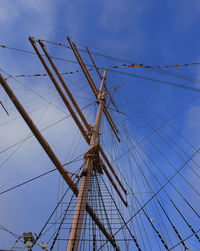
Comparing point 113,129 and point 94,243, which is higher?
point 113,129

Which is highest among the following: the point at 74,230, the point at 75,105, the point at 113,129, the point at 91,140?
the point at 113,129

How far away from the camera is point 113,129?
11.1 m

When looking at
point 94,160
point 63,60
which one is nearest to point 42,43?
point 63,60

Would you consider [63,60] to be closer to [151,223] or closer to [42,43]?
[42,43]

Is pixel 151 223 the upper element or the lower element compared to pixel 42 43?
lower

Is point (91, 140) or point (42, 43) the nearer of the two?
point (91, 140)

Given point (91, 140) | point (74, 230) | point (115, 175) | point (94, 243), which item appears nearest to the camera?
point (74, 230)

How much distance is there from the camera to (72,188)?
19.4ft

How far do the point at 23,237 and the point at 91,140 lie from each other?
3886 mm

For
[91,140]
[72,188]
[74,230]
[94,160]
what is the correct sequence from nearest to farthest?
[74,230]
[72,188]
[94,160]
[91,140]

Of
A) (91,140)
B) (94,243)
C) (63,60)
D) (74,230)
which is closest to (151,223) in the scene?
(94,243)

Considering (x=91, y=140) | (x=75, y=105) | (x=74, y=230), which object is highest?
(x=75, y=105)

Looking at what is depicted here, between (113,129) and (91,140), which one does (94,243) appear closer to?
(91,140)

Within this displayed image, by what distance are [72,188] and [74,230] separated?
5.71ft
